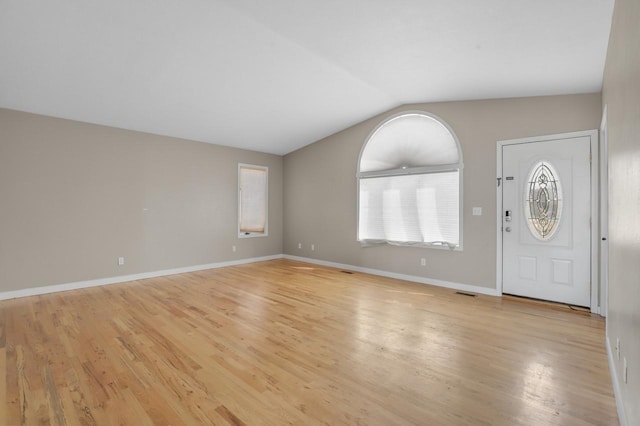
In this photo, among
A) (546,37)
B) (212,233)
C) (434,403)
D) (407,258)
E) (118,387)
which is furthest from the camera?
(212,233)

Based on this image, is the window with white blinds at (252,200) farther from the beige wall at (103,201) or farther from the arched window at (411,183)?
the arched window at (411,183)

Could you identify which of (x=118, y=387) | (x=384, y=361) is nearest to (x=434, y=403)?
(x=384, y=361)

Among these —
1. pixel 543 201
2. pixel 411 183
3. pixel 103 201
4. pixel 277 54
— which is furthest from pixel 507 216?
pixel 103 201

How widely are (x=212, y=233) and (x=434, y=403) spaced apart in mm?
5406

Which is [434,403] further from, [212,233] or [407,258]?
[212,233]

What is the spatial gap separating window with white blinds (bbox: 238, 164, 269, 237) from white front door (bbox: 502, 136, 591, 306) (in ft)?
16.6

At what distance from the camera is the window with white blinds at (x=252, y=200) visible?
272 inches

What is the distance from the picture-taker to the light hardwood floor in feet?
6.07

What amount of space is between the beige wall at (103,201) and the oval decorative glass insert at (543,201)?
216 inches

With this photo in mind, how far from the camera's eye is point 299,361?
247 cm

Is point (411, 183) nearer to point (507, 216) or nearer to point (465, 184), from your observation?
point (465, 184)

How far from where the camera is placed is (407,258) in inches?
212

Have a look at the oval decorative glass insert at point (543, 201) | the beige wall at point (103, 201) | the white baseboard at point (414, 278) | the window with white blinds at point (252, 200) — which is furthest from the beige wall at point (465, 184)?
the beige wall at point (103, 201)

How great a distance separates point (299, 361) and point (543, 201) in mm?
3827
